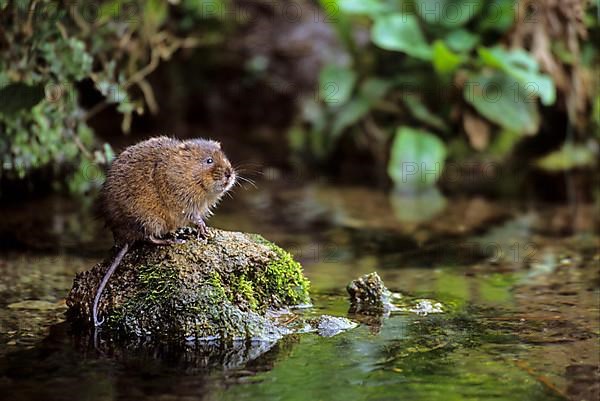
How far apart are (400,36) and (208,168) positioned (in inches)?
236

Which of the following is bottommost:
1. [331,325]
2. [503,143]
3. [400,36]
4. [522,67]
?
[331,325]

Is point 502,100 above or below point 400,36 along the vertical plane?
below

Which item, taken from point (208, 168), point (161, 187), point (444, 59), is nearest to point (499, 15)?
point (444, 59)

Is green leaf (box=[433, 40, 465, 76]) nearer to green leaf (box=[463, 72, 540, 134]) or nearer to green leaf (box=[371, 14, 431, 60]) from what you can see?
green leaf (box=[371, 14, 431, 60])

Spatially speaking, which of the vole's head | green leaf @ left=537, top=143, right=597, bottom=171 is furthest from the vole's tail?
green leaf @ left=537, top=143, right=597, bottom=171

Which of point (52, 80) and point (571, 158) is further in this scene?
point (571, 158)

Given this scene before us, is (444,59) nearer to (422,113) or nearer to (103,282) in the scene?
(422,113)

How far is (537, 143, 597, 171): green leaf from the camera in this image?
12141 millimetres

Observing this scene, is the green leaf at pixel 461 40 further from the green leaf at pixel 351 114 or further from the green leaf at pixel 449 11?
the green leaf at pixel 351 114

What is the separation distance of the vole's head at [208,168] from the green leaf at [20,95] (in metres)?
A: 1.75

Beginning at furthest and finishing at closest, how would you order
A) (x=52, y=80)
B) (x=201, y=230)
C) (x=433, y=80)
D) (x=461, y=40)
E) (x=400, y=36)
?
(x=433, y=80), (x=461, y=40), (x=400, y=36), (x=52, y=80), (x=201, y=230)

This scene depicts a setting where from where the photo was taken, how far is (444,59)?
10.5 meters

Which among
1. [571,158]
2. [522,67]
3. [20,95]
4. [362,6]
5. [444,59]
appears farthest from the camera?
[571,158]

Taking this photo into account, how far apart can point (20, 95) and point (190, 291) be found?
239 cm
